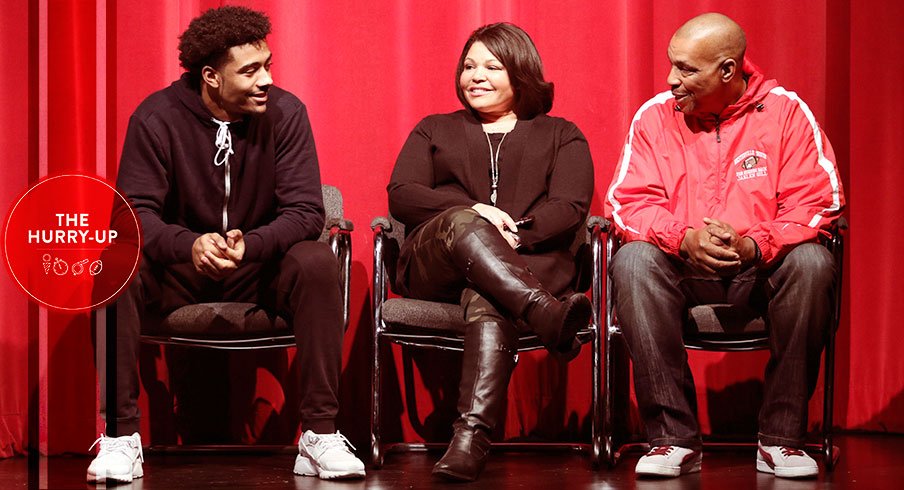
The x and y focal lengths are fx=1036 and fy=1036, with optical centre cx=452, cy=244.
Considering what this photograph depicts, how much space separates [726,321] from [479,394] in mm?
692

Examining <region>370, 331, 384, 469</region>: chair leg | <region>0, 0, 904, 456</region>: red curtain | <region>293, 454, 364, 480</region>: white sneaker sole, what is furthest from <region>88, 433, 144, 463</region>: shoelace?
<region>0, 0, 904, 456</region>: red curtain

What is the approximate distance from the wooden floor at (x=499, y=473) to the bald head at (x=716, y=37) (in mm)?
1129

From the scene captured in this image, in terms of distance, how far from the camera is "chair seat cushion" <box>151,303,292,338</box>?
267cm

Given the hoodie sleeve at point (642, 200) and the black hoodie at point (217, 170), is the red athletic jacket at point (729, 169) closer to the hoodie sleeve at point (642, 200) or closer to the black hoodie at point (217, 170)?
the hoodie sleeve at point (642, 200)

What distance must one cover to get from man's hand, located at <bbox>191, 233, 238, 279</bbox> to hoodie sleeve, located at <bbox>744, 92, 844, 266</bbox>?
1.35m

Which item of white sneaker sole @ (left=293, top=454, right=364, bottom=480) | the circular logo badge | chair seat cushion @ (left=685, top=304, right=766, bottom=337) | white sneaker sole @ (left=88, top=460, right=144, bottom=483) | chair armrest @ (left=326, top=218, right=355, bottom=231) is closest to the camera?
white sneaker sole @ (left=88, top=460, right=144, bottom=483)

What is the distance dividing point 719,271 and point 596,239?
1.09ft

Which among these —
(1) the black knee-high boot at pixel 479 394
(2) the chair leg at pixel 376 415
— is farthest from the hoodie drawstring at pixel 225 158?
(1) the black knee-high boot at pixel 479 394

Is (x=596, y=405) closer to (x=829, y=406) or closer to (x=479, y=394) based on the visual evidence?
(x=479, y=394)

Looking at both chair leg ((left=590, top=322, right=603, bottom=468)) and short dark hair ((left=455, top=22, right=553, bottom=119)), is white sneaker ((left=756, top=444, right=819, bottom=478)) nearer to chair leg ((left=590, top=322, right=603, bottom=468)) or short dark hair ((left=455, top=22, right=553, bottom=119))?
chair leg ((left=590, top=322, right=603, bottom=468))

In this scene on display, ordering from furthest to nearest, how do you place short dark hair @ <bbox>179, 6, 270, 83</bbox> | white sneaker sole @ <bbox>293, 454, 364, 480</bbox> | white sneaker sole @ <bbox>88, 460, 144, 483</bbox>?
short dark hair @ <bbox>179, 6, 270, 83</bbox> → white sneaker sole @ <bbox>293, 454, 364, 480</bbox> → white sneaker sole @ <bbox>88, 460, 144, 483</bbox>

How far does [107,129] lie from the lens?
3166 mm

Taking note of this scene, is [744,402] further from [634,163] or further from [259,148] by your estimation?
[259,148]

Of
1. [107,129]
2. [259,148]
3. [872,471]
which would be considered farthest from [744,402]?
[107,129]
